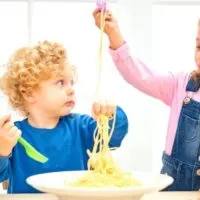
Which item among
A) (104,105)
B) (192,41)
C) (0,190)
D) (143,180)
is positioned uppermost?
(192,41)

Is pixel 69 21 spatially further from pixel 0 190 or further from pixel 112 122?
pixel 112 122

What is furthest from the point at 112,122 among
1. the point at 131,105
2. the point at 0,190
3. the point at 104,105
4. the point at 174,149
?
the point at 0,190

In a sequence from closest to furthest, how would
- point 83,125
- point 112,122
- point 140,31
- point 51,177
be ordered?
point 51,177 < point 112,122 < point 83,125 < point 140,31

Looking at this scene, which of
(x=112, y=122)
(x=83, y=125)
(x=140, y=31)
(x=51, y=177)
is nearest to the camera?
(x=51, y=177)

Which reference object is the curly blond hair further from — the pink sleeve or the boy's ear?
the pink sleeve

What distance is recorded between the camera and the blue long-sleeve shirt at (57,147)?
3.20 feet

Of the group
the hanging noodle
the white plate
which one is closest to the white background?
the hanging noodle

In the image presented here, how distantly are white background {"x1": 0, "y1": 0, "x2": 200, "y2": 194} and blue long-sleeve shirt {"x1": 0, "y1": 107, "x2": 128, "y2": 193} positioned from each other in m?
0.52

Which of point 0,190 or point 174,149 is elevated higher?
point 174,149

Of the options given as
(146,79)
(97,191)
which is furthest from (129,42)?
(97,191)

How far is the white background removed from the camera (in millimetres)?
1560

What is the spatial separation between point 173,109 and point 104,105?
31 centimetres

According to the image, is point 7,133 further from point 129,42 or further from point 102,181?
point 129,42

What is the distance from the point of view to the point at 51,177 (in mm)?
826
